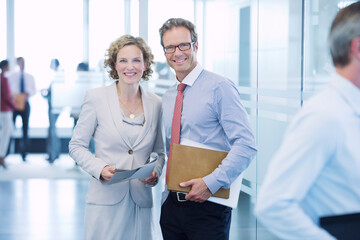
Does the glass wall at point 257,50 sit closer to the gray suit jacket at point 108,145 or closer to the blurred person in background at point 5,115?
the gray suit jacket at point 108,145

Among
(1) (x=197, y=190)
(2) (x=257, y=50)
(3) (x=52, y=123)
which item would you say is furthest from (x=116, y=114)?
(3) (x=52, y=123)

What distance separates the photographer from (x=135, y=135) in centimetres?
283

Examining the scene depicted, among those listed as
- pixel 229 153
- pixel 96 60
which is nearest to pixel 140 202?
pixel 229 153

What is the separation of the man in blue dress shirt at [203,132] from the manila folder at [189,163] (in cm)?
4

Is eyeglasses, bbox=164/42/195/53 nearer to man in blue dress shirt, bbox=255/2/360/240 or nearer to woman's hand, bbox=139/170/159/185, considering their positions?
woman's hand, bbox=139/170/159/185

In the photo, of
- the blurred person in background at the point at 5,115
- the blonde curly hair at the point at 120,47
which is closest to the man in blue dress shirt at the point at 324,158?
the blonde curly hair at the point at 120,47

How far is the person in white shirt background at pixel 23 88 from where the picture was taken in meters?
8.27

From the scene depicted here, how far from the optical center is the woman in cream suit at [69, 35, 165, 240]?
2801 millimetres

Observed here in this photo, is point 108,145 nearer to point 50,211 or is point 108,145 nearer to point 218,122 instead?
point 218,122

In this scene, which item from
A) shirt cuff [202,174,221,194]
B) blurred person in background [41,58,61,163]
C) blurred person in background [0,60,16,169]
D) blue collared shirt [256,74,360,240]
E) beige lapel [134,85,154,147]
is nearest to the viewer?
blue collared shirt [256,74,360,240]

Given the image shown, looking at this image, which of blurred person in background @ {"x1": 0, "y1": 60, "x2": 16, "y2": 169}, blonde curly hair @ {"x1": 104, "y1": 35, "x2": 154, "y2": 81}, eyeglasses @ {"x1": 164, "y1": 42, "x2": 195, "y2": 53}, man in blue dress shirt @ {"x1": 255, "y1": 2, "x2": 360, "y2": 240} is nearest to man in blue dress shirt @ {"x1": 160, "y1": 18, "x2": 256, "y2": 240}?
eyeglasses @ {"x1": 164, "y1": 42, "x2": 195, "y2": 53}

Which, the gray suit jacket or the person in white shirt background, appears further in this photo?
the person in white shirt background

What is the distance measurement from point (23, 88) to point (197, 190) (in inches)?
261

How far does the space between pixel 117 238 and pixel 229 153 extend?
90 centimetres
